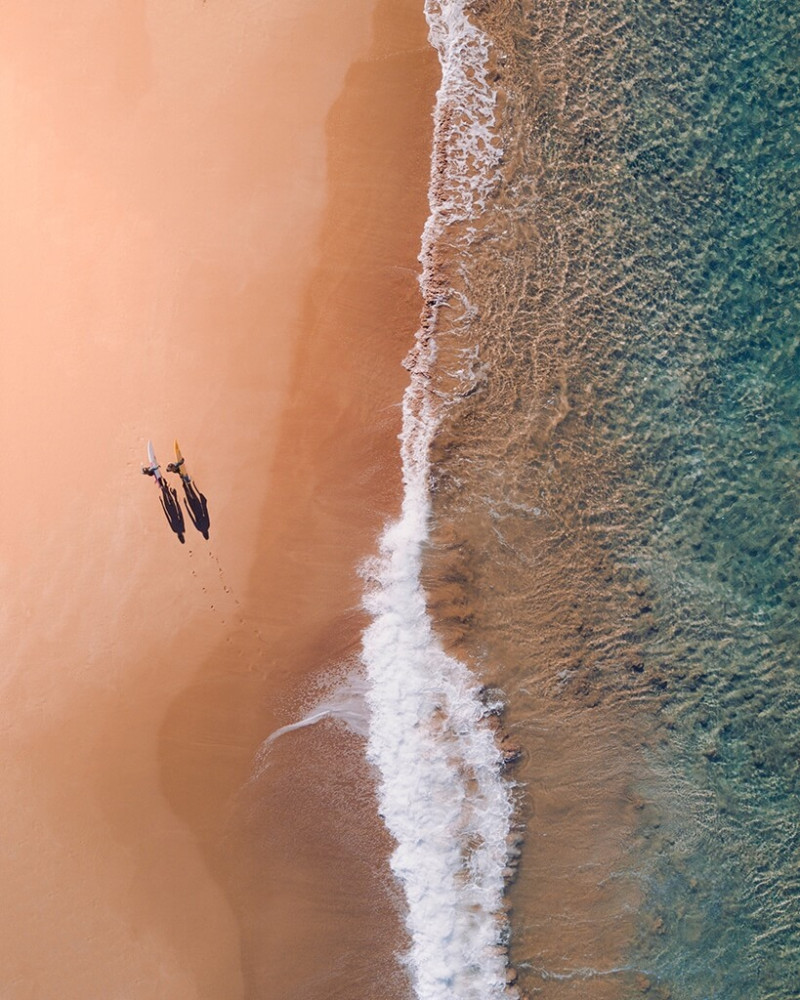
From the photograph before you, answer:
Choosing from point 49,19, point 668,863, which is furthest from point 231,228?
point 668,863

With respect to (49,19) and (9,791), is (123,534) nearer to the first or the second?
(9,791)

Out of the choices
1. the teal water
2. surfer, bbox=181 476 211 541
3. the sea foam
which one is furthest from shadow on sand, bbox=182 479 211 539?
the teal water

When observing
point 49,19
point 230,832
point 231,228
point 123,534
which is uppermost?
point 49,19

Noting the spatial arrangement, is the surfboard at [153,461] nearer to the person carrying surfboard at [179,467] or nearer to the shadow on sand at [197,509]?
the person carrying surfboard at [179,467]

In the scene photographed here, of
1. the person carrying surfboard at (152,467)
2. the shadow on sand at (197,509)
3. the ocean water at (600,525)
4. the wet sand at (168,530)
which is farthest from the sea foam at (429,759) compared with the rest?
the person carrying surfboard at (152,467)

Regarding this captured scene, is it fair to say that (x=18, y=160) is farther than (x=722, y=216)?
No

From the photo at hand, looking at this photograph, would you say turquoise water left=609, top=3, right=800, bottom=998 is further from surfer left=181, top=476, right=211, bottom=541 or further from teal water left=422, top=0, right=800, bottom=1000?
surfer left=181, top=476, right=211, bottom=541

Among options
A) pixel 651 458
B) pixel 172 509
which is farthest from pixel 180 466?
pixel 651 458
